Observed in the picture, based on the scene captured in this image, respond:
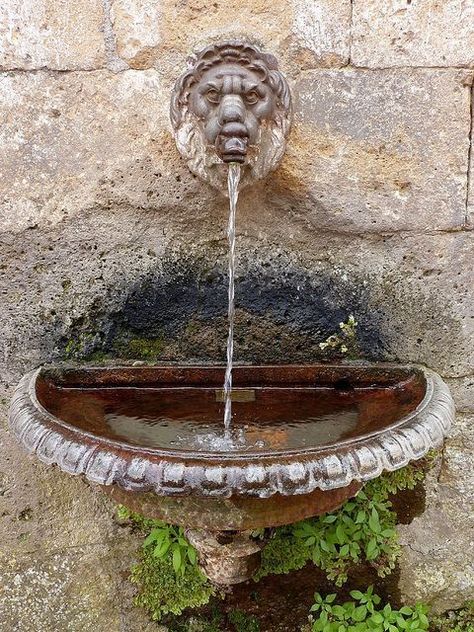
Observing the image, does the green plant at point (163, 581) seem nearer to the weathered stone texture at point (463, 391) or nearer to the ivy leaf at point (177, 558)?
the ivy leaf at point (177, 558)

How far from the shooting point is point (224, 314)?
181 centimetres

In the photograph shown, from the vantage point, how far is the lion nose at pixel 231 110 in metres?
1.45

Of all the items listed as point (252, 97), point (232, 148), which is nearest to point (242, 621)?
point (232, 148)

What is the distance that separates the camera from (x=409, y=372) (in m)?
1.71

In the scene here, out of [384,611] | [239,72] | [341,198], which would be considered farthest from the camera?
[384,611]

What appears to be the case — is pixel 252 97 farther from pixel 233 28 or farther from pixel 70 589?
pixel 70 589

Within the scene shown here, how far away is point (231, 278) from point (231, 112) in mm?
426

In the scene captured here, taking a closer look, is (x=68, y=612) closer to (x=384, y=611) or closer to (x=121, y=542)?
(x=121, y=542)

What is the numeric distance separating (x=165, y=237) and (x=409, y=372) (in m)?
0.78

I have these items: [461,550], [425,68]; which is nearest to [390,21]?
[425,68]

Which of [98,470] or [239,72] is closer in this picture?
[98,470]

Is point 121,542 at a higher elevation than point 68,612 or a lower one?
higher

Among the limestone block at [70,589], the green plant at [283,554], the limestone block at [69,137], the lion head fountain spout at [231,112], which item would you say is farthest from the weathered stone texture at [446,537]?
the limestone block at [69,137]

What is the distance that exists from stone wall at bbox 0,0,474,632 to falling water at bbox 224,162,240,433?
0.10 meters
